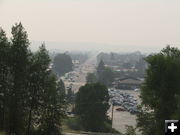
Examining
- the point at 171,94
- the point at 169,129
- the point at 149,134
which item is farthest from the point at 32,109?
the point at 169,129

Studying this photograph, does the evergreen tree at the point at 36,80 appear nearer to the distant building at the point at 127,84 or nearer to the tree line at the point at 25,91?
the tree line at the point at 25,91

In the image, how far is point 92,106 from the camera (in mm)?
24328

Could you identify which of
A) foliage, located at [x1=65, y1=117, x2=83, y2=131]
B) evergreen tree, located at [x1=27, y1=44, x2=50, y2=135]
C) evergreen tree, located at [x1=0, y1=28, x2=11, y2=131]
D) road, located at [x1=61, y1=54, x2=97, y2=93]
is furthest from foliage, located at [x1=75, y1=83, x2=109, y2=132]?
road, located at [x1=61, y1=54, x2=97, y2=93]

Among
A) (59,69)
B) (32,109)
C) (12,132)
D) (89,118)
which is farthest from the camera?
(59,69)

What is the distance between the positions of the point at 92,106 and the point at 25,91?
486 inches

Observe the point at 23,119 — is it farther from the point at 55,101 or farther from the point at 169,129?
the point at 169,129

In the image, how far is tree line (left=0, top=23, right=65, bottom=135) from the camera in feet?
39.7

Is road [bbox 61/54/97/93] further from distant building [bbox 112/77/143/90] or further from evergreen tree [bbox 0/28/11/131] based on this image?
evergreen tree [bbox 0/28/11/131]

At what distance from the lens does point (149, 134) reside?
12.9 metres

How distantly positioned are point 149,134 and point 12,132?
232 inches

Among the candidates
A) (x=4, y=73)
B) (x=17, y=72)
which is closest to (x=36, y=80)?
(x=17, y=72)

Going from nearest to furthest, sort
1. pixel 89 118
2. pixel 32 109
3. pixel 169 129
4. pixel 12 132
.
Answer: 1. pixel 169 129
2. pixel 12 132
3. pixel 32 109
4. pixel 89 118

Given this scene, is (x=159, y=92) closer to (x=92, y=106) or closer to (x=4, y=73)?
(x=4, y=73)

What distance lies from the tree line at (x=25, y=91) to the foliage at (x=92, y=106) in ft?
36.4
